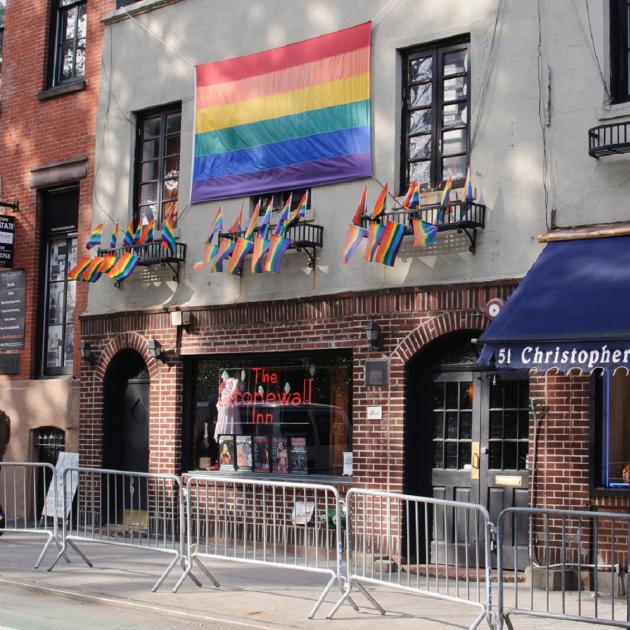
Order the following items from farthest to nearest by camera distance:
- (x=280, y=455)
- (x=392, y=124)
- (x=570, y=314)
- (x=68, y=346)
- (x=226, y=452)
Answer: (x=68, y=346) < (x=226, y=452) < (x=280, y=455) < (x=392, y=124) < (x=570, y=314)

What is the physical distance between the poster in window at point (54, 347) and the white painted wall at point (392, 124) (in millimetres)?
1286

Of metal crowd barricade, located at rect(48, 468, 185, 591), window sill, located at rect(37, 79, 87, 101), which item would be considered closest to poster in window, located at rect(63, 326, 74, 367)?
metal crowd barricade, located at rect(48, 468, 185, 591)

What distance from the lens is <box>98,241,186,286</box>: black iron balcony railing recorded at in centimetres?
1524

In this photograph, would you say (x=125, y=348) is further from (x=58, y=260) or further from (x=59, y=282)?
(x=58, y=260)

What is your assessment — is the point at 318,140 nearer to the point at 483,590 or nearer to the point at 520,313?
the point at 520,313

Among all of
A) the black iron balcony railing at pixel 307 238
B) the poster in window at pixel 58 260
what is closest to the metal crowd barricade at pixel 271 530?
the black iron balcony railing at pixel 307 238

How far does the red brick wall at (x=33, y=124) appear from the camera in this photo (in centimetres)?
1712

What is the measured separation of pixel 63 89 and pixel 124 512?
7.12 meters

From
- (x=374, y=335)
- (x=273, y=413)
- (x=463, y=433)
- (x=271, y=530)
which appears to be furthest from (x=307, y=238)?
(x=271, y=530)

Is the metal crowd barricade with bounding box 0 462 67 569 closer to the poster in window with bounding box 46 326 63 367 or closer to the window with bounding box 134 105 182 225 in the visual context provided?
the poster in window with bounding box 46 326 63 367

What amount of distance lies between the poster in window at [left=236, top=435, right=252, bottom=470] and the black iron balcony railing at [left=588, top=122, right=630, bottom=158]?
235 inches

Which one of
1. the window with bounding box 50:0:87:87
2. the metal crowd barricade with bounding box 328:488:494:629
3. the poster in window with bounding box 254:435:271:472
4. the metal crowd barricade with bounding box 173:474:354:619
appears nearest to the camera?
the metal crowd barricade with bounding box 328:488:494:629

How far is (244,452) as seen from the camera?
14797 millimetres

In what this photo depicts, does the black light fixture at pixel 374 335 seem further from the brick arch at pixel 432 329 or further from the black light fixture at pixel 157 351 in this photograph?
the black light fixture at pixel 157 351
